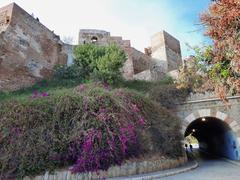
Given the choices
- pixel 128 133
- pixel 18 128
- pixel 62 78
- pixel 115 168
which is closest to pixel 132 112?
pixel 128 133

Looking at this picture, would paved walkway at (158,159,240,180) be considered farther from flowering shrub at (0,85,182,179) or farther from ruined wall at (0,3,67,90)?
ruined wall at (0,3,67,90)

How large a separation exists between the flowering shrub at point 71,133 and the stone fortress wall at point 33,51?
20.3ft

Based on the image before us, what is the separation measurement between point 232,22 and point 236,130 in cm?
855

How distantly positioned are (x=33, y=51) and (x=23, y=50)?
87cm

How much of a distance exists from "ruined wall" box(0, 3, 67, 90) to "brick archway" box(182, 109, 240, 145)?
30.4 feet

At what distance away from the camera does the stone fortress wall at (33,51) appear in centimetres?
Answer: 1266

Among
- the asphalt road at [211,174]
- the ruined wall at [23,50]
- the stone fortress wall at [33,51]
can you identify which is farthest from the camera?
the stone fortress wall at [33,51]

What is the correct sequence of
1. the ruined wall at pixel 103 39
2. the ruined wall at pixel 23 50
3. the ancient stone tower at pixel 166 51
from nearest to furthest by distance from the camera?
the ruined wall at pixel 23 50 < the ruined wall at pixel 103 39 < the ancient stone tower at pixel 166 51

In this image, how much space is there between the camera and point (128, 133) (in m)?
7.34

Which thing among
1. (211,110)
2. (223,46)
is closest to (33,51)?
(211,110)

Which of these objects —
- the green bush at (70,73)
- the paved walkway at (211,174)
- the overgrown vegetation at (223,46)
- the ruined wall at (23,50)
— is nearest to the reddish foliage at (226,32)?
the overgrown vegetation at (223,46)

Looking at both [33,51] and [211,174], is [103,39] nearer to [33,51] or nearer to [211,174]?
[33,51]

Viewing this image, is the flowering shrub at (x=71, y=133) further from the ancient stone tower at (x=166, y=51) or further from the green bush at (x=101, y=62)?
the ancient stone tower at (x=166, y=51)

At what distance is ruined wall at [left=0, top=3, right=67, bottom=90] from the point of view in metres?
12.5
